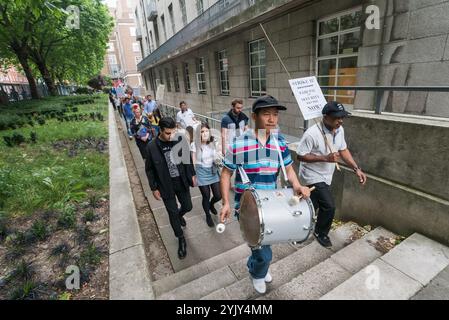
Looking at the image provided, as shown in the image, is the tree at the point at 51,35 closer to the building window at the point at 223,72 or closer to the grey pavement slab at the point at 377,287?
the building window at the point at 223,72

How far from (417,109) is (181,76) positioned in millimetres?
16648

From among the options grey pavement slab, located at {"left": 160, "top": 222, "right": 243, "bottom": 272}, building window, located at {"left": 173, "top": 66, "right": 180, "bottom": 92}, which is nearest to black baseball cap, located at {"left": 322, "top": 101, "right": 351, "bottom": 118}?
grey pavement slab, located at {"left": 160, "top": 222, "right": 243, "bottom": 272}

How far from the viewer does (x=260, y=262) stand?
2.47 metres

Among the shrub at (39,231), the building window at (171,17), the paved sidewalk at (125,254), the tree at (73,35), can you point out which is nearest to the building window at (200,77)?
the building window at (171,17)

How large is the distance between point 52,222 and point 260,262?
3.45 meters

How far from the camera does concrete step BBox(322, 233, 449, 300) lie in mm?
2223

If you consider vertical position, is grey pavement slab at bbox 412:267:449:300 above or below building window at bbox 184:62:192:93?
below

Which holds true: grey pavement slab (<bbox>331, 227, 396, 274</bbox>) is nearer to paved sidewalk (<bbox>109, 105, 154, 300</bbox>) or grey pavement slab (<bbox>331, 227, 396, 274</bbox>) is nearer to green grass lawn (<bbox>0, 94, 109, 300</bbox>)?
paved sidewalk (<bbox>109, 105, 154, 300</bbox>)

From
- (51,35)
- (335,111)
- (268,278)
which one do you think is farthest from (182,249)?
(51,35)

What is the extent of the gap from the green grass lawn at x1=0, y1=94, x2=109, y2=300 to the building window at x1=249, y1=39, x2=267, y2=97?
6.26 metres

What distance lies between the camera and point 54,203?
443cm

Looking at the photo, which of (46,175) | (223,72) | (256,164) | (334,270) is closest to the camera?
(256,164)

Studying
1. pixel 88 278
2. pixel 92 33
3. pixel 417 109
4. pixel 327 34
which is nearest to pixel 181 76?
pixel 92 33

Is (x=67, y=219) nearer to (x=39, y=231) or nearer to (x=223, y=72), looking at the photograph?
(x=39, y=231)
